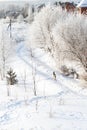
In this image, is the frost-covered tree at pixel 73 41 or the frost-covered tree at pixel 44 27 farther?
the frost-covered tree at pixel 44 27

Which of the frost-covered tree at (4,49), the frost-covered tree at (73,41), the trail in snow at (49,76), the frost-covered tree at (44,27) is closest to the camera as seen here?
the trail in snow at (49,76)

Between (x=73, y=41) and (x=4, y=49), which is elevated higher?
(x=73, y=41)

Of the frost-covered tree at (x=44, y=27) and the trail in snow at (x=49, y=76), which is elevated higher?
the frost-covered tree at (x=44, y=27)

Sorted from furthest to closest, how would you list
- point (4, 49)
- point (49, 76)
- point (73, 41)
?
1. point (4, 49)
2. point (49, 76)
3. point (73, 41)

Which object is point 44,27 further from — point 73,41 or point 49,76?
point 73,41

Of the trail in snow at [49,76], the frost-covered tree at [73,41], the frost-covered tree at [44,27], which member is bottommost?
the trail in snow at [49,76]

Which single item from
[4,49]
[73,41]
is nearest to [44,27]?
[4,49]

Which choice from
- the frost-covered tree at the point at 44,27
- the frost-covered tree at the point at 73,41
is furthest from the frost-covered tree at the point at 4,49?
the frost-covered tree at the point at 73,41

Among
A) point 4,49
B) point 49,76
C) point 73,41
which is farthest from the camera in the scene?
point 4,49

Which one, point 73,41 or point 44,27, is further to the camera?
point 44,27

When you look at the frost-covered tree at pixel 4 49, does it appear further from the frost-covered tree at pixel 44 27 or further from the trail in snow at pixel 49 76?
the frost-covered tree at pixel 44 27

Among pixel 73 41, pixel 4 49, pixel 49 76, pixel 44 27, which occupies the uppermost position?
pixel 44 27

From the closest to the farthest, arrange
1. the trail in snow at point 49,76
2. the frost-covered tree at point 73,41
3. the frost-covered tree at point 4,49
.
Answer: the trail in snow at point 49,76
the frost-covered tree at point 73,41
the frost-covered tree at point 4,49

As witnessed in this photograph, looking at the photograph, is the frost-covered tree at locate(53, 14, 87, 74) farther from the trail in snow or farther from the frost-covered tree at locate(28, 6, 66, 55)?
the frost-covered tree at locate(28, 6, 66, 55)
